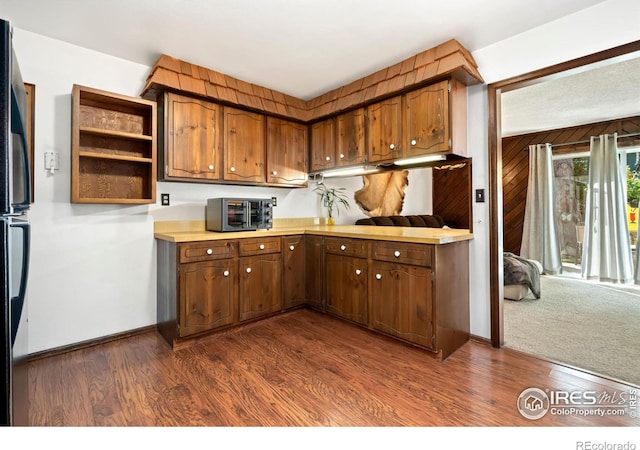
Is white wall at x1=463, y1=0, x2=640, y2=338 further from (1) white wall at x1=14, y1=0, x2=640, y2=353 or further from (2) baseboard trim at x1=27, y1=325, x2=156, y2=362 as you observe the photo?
(2) baseboard trim at x1=27, y1=325, x2=156, y2=362

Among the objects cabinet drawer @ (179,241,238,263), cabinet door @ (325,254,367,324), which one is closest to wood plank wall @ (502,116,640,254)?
cabinet door @ (325,254,367,324)

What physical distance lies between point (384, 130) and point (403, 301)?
5.08 feet

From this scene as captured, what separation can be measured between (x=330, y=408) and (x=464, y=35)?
2725 millimetres

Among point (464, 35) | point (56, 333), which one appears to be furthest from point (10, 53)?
point (464, 35)

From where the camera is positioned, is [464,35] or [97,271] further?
[97,271]

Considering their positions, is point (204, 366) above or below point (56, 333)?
below

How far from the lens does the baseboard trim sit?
239 cm

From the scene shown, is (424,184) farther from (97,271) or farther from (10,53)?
(10,53)

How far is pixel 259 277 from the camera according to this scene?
10.00ft

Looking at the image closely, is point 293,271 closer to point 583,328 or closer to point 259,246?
point 259,246

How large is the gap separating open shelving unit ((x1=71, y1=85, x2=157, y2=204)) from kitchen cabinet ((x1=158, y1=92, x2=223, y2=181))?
11 centimetres

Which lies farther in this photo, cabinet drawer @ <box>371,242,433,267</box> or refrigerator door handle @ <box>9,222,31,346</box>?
cabinet drawer @ <box>371,242,433,267</box>

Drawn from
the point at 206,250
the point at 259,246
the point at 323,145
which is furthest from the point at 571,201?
the point at 206,250

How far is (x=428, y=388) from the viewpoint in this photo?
1.97m
